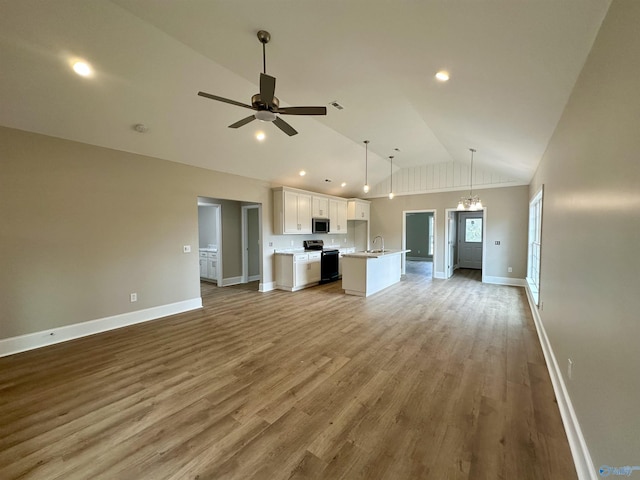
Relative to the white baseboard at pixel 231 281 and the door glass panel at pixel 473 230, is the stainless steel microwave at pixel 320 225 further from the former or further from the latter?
the door glass panel at pixel 473 230

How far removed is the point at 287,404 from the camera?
2164 mm

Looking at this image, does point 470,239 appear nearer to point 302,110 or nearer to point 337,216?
point 337,216

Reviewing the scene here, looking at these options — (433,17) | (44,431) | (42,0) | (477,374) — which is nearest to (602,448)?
(477,374)

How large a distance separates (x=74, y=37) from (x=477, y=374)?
5034 millimetres

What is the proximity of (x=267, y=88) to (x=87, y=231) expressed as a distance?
3384mm

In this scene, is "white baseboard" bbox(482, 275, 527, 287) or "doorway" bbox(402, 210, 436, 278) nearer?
"white baseboard" bbox(482, 275, 527, 287)

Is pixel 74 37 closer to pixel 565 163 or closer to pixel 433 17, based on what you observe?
pixel 433 17

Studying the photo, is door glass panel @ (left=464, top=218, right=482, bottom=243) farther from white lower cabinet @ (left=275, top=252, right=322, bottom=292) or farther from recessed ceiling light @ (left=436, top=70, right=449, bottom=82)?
recessed ceiling light @ (left=436, top=70, right=449, bottom=82)

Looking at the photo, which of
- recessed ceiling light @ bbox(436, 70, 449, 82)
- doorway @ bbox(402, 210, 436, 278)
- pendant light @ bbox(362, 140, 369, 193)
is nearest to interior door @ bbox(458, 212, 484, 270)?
doorway @ bbox(402, 210, 436, 278)

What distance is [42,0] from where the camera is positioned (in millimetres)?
2055

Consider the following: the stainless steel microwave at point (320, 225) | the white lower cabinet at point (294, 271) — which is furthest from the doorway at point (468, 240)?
the white lower cabinet at point (294, 271)

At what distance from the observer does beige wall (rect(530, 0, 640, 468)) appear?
3.54 ft

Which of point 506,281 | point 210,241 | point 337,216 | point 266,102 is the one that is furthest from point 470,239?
point 266,102

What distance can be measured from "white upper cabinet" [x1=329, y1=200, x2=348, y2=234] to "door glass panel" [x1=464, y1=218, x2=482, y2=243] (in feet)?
16.2
